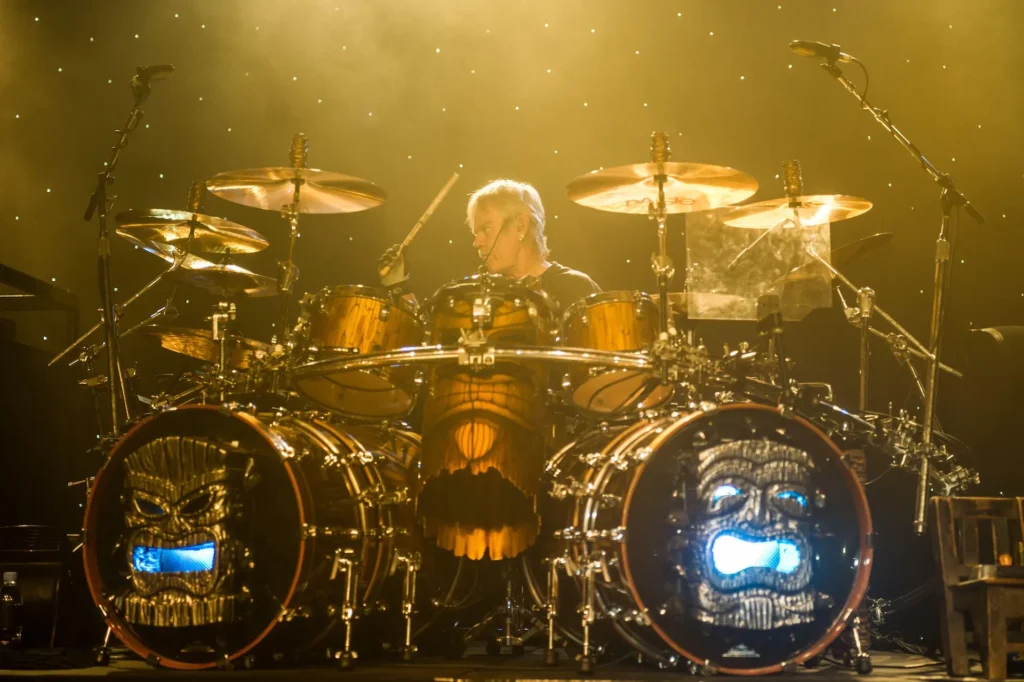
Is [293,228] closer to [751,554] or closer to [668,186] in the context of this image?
[668,186]

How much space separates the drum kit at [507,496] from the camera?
3.12m

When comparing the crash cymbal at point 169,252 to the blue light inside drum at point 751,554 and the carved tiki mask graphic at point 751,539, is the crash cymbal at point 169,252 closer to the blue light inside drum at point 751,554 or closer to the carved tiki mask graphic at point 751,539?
the carved tiki mask graphic at point 751,539

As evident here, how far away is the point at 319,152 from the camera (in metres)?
5.95

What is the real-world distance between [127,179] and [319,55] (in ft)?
4.64

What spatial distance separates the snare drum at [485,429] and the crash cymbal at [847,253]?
1608 mm

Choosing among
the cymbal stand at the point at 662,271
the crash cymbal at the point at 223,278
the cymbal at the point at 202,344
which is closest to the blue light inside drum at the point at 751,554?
the cymbal stand at the point at 662,271

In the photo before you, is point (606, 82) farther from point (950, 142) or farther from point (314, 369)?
point (314, 369)

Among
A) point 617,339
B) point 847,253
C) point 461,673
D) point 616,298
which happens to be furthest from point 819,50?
point 461,673

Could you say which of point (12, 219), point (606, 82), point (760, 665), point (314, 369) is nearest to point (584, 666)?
point (760, 665)

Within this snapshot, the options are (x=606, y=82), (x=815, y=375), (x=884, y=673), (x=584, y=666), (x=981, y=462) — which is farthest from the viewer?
(x=606, y=82)

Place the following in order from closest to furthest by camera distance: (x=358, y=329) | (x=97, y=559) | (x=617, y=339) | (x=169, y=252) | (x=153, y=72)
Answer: (x=97, y=559)
(x=617, y=339)
(x=358, y=329)
(x=153, y=72)
(x=169, y=252)

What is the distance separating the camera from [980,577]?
3221 mm

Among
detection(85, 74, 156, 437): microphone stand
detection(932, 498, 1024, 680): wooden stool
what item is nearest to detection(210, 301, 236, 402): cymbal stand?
detection(85, 74, 156, 437): microphone stand

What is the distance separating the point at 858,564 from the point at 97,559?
8.59 ft
